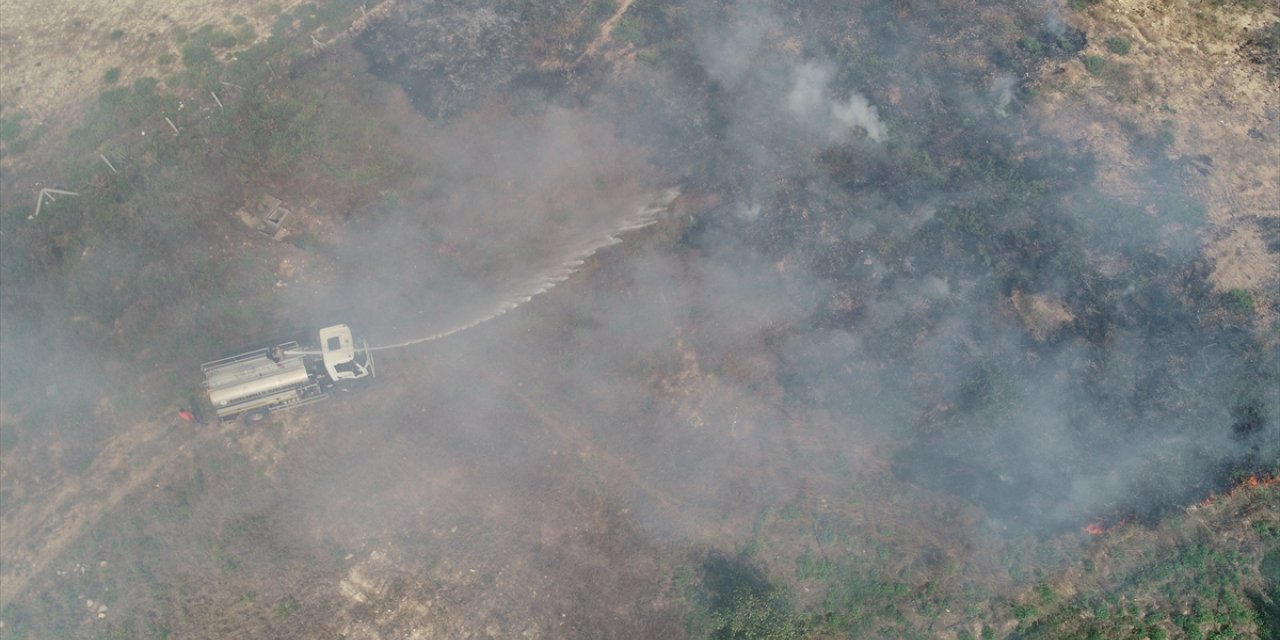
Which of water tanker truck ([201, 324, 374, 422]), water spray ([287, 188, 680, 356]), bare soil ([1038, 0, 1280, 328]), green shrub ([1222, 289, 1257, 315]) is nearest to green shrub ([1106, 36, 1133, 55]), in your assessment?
bare soil ([1038, 0, 1280, 328])

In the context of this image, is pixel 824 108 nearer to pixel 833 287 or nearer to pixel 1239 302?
pixel 833 287

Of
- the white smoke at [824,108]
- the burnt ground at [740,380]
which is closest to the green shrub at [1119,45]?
the burnt ground at [740,380]

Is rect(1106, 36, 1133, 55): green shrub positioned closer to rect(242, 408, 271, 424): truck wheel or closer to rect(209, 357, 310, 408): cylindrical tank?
rect(209, 357, 310, 408): cylindrical tank

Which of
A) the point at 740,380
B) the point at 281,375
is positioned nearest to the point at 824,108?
the point at 740,380

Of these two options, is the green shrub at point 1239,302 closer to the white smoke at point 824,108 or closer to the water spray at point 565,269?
the white smoke at point 824,108

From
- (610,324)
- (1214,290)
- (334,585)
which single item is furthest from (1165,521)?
(334,585)
